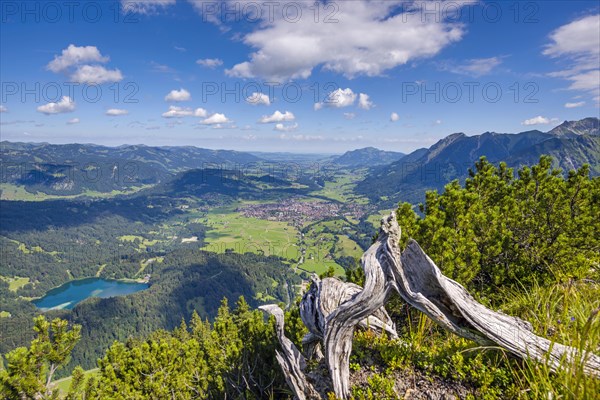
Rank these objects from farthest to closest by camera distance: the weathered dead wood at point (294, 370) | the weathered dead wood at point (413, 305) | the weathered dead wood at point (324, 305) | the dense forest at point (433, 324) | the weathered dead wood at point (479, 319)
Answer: the weathered dead wood at point (324, 305), the weathered dead wood at point (294, 370), the dense forest at point (433, 324), the weathered dead wood at point (413, 305), the weathered dead wood at point (479, 319)

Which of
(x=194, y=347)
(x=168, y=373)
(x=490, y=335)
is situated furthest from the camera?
(x=194, y=347)

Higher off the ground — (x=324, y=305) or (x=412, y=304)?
(x=412, y=304)

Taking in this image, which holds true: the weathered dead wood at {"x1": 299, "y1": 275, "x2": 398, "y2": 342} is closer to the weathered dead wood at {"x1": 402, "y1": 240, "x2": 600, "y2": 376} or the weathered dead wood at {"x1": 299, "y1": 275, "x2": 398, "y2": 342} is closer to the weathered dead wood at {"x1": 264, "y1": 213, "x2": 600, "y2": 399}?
the weathered dead wood at {"x1": 264, "y1": 213, "x2": 600, "y2": 399}

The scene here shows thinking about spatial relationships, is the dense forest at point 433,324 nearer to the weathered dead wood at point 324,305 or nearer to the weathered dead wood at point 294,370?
the weathered dead wood at point 294,370

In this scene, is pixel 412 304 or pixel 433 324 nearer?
pixel 412 304

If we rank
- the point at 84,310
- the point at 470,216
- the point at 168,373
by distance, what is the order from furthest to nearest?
the point at 84,310 → the point at 168,373 → the point at 470,216

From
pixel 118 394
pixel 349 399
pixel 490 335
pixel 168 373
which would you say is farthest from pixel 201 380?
pixel 490 335

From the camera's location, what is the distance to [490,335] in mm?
5367

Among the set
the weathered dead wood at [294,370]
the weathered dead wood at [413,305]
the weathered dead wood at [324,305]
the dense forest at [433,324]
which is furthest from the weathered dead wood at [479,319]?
the weathered dead wood at [294,370]

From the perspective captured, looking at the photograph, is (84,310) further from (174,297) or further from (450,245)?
(450,245)

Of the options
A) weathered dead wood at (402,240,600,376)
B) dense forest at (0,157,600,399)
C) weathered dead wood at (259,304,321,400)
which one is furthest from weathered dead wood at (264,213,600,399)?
weathered dead wood at (259,304,321,400)

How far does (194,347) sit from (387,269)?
12.8 meters

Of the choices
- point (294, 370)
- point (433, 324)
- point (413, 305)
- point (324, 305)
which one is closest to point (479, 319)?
point (413, 305)

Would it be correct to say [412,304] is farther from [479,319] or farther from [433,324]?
[433,324]
